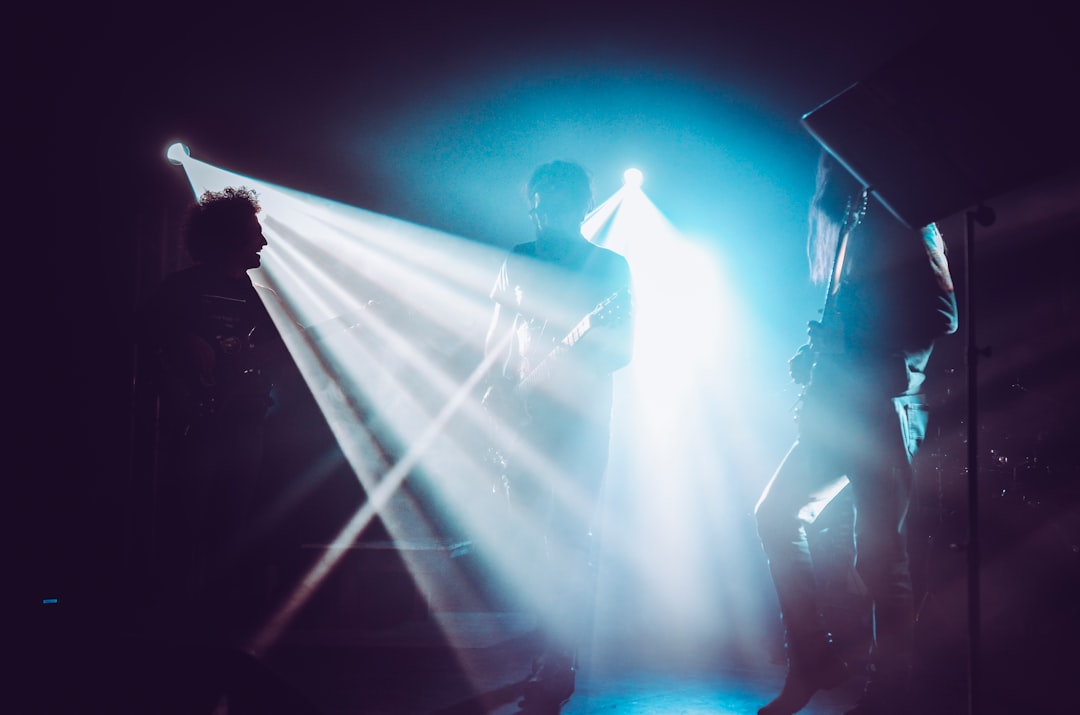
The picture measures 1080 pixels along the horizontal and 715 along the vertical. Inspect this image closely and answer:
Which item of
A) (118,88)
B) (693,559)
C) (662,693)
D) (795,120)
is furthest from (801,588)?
(118,88)

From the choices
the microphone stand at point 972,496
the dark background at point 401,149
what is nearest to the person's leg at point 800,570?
the microphone stand at point 972,496

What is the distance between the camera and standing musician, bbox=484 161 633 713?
7.80 feet

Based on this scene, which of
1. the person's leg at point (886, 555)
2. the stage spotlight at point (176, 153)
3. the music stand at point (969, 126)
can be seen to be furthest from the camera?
the stage spotlight at point (176, 153)

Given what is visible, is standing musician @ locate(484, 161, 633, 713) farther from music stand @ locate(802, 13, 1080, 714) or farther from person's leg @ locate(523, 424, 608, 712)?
music stand @ locate(802, 13, 1080, 714)

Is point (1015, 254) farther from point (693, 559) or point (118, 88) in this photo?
point (118, 88)

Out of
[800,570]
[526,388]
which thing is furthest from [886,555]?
[526,388]

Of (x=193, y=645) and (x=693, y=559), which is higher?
(x=193, y=645)

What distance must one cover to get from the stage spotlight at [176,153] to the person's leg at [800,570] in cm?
399

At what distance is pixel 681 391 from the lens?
4.61 metres

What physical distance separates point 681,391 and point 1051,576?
220cm

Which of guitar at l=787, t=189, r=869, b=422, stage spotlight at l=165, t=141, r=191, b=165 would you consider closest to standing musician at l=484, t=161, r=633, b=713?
guitar at l=787, t=189, r=869, b=422

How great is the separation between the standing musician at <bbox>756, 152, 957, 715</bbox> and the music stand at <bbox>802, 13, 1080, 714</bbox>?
26 cm

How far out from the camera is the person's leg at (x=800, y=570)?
208 cm

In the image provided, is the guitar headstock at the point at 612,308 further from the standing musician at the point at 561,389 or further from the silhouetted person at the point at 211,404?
the silhouetted person at the point at 211,404
